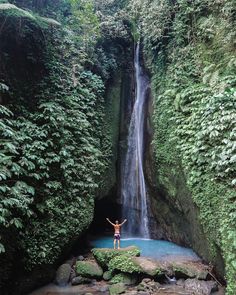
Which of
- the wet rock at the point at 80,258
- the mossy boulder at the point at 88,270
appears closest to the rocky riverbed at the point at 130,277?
the mossy boulder at the point at 88,270

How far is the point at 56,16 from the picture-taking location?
39.2 ft

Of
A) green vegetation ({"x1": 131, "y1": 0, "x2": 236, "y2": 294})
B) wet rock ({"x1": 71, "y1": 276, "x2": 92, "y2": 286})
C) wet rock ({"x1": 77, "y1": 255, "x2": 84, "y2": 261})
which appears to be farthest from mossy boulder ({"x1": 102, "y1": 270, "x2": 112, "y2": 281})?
green vegetation ({"x1": 131, "y1": 0, "x2": 236, "y2": 294})

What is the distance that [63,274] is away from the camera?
7660 mm

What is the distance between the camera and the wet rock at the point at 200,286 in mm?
6903

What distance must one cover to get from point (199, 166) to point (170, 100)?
322cm

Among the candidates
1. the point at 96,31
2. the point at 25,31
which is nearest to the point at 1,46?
the point at 25,31

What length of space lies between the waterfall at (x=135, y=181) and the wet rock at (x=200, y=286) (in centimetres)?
452

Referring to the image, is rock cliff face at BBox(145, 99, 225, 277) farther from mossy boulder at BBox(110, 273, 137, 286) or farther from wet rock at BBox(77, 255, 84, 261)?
wet rock at BBox(77, 255, 84, 261)

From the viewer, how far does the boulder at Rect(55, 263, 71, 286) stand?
24.7 ft

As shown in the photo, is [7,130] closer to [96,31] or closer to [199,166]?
[199,166]

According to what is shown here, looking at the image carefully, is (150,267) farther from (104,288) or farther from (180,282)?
(104,288)

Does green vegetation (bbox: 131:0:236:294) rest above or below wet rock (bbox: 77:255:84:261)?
above

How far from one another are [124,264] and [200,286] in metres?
1.87

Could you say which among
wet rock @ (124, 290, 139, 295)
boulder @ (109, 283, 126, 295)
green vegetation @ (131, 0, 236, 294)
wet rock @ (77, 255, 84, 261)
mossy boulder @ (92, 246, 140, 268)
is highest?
green vegetation @ (131, 0, 236, 294)
